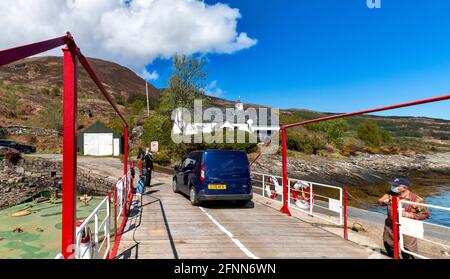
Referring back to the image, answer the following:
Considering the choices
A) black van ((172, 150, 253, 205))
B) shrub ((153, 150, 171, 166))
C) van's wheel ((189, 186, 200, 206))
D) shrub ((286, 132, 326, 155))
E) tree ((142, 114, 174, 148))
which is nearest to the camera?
black van ((172, 150, 253, 205))

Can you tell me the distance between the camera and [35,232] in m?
14.8

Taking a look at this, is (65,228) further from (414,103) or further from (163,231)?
(414,103)

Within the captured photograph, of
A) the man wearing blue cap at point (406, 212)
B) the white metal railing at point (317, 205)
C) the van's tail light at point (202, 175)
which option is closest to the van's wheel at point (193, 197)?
the van's tail light at point (202, 175)

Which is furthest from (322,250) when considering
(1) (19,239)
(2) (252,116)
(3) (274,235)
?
(2) (252,116)

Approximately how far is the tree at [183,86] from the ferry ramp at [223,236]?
3254 centimetres

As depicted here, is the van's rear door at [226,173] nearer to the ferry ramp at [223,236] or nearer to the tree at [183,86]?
the ferry ramp at [223,236]

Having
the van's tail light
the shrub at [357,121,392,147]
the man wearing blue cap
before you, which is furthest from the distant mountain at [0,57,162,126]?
the shrub at [357,121,392,147]

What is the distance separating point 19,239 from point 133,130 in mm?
49343

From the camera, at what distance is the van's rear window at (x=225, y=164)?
1217 centimetres

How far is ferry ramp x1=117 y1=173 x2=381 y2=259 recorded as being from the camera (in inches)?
274

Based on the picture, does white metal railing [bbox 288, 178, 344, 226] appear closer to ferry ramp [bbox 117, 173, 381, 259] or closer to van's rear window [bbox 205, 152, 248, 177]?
ferry ramp [bbox 117, 173, 381, 259]

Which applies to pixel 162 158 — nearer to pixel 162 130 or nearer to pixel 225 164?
pixel 162 130

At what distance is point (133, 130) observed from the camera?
62250 millimetres

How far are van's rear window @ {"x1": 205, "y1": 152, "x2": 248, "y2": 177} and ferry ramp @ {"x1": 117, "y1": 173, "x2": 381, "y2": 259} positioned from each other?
1.38m
